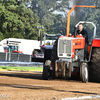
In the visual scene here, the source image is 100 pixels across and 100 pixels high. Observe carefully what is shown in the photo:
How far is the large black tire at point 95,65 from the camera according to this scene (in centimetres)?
1073

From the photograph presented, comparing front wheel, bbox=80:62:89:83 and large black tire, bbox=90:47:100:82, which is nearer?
front wheel, bbox=80:62:89:83

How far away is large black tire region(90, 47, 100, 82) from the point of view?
10.7 metres

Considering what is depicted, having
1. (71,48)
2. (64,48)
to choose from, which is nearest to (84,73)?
(71,48)

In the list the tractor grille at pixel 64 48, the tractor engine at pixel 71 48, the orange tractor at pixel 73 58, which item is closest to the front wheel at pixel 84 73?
the orange tractor at pixel 73 58

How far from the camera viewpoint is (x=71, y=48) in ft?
35.9

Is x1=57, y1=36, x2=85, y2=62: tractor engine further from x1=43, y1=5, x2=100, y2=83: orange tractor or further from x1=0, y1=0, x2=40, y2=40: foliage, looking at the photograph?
x1=0, y1=0, x2=40, y2=40: foliage

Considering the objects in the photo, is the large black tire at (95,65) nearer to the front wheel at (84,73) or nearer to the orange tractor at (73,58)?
the orange tractor at (73,58)

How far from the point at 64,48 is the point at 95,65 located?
1254 mm

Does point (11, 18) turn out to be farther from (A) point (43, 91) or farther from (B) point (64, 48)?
(A) point (43, 91)

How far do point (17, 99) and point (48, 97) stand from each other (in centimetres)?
69

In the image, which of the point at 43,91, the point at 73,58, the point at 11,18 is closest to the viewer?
the point at 43,91

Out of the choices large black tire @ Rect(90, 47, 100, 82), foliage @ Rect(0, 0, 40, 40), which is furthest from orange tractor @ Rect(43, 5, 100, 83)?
foliage @ Rect(0, 0, 40, 40)

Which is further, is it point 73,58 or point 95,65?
point 73,58

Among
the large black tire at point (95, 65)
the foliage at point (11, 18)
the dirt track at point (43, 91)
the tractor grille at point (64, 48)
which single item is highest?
the foliage at point (11, 18)
